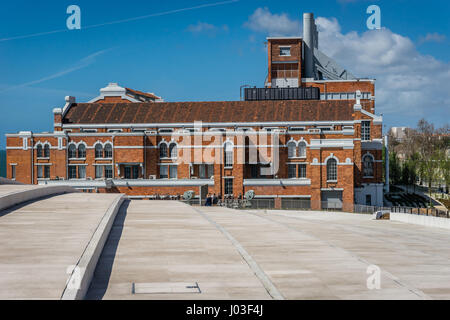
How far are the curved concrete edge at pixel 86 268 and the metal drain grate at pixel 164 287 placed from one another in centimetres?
120

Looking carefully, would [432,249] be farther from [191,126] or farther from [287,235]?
[191,126]

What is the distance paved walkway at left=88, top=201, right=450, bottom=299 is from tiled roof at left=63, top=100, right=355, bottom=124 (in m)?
48.5

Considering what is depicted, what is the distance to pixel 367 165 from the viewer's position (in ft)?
235

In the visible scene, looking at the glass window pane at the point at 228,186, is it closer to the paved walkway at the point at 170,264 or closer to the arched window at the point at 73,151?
the arched window at the point at 73,151

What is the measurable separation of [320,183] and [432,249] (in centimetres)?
3887

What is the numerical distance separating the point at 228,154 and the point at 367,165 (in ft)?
59.1

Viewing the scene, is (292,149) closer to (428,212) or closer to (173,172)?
(173,172)

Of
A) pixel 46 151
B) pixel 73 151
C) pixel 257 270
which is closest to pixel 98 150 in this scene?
pixel 73 151

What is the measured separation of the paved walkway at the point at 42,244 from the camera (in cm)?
1284

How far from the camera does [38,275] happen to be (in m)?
13.7

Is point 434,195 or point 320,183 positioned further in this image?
point 434,195

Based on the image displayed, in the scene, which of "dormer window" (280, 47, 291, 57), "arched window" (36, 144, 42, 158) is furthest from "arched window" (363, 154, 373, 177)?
"arched window" (36, 144, 42, 158)

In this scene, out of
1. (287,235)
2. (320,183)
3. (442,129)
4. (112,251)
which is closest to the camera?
(112,251)
